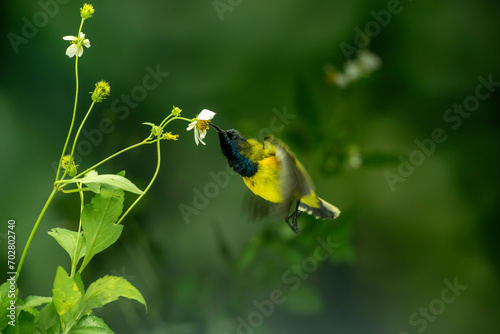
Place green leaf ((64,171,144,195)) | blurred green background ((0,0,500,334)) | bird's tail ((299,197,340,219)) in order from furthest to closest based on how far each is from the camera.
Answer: blurred green background ((0,0,500,334)), bird's tail ((299,197,340,219)), green leaf ((64,171,144,195))

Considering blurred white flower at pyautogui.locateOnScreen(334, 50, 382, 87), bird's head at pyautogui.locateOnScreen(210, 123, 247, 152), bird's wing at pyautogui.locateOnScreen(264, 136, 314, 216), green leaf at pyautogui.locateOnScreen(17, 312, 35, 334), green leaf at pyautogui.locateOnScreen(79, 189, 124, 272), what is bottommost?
green leaf at pyautogui.locateOnScreen(17, 312, 35, 334)

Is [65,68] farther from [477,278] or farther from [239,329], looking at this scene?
[477,278]

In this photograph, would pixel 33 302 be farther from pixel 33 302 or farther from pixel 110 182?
pixel 110 182

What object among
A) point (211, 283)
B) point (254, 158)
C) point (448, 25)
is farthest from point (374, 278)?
point (254, 158)

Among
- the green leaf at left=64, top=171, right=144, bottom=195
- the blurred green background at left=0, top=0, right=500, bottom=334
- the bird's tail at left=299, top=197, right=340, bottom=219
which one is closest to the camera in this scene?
the green leaf at left=64, top=171, right=144, bottom=195

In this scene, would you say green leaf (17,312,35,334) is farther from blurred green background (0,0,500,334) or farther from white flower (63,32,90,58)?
blurred green background (0,0,500,334)

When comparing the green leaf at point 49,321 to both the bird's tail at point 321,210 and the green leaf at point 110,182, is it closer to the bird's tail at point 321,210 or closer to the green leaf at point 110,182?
the green leaf at point 110,182

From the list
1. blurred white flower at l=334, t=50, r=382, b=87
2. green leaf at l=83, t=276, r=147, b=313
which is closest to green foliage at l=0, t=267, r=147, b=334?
green leaf at l=83, t=276, r=147, b=313
